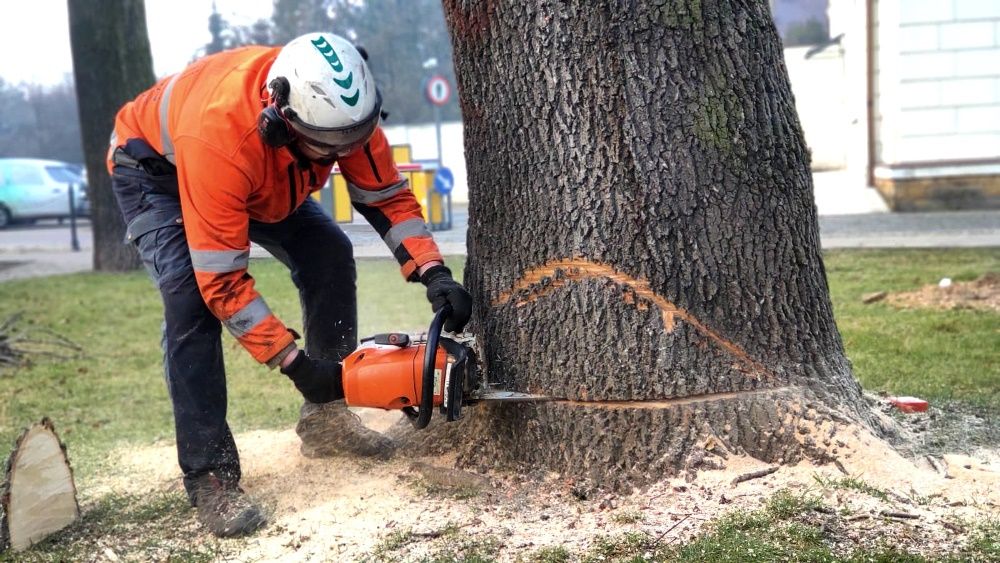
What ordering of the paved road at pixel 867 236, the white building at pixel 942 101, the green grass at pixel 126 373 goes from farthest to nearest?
the white building at pixel 942 101, the paved road at pixel 867 236, the green grass at pixel 126 373

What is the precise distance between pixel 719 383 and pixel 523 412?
0.65 metres

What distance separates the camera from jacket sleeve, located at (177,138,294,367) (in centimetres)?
296

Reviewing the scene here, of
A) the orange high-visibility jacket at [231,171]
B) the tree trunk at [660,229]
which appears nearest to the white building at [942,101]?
the tree trunk at [660,229]

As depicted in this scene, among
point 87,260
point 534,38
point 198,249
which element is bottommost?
point 87,260

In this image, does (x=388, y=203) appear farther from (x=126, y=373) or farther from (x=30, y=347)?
(x=30, y=347)

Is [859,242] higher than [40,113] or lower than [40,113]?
lower

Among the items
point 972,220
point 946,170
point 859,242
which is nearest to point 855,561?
point 859,242

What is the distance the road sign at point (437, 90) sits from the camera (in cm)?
1650

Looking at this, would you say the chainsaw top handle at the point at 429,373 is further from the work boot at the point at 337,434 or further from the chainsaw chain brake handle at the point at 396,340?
the work boot at the point at 337,434

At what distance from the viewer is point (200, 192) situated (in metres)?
2.95

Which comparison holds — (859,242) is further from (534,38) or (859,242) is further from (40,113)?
(40,113)

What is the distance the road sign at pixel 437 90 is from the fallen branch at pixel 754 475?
46.7 feet

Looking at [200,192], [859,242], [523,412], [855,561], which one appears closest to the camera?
[855,561]

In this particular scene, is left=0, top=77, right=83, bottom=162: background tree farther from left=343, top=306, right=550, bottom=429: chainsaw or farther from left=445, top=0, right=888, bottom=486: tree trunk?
left=445, top=0, right=888, bottom=486: tree trunk
